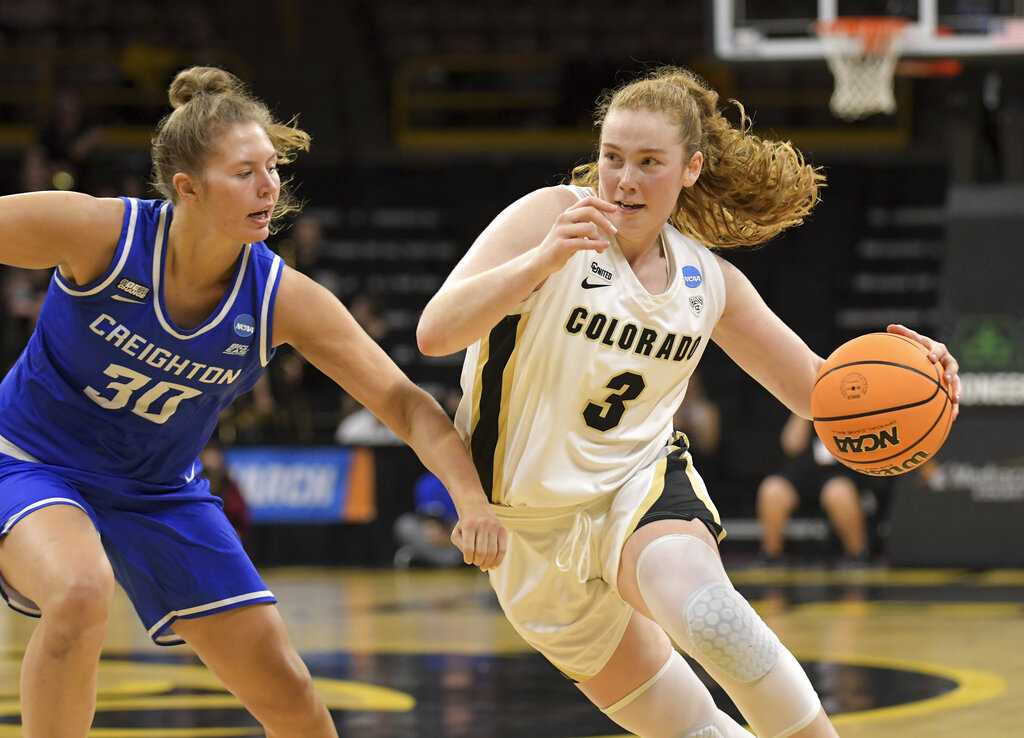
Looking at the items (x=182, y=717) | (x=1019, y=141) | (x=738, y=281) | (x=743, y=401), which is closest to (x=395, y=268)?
(x=743, y=401)

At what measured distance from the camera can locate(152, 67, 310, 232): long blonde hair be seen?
13.0 ft

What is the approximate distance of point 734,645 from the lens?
12.0 feet

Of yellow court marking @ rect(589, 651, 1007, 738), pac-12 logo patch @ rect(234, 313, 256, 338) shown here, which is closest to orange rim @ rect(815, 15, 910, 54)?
yellow court marking @ rect(589, 651, 1007, 738)

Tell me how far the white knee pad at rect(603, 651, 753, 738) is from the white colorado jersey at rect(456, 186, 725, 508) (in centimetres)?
50

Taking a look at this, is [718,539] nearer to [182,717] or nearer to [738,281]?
[738,281]

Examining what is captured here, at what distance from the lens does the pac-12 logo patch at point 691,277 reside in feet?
13.5

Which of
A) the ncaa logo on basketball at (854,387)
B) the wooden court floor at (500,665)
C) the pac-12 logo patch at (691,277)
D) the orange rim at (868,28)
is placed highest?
the orange rim at (868,28)

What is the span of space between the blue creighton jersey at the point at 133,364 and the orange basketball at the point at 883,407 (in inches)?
55.6

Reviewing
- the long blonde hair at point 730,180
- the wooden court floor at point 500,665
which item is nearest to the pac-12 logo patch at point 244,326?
the long blonde hair at point 730,180

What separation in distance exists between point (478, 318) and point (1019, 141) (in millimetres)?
13661

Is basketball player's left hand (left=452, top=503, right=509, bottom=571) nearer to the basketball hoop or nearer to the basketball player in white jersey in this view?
the basketball player in white jersey

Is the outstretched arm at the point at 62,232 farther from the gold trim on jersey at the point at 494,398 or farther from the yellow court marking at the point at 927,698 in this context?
the yellow court marking at the point at 927,698

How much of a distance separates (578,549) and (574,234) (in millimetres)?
833

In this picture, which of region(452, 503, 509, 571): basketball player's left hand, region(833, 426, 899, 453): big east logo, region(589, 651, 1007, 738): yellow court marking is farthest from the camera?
region(589, 651, 1007, 738): yellow court marking
